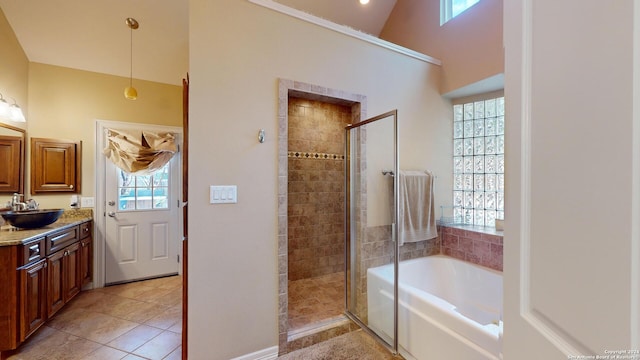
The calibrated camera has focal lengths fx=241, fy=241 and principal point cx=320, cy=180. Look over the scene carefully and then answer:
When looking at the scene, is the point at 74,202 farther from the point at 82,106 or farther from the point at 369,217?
the point at 369,217

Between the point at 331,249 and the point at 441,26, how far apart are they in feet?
10.3

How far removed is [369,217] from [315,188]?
105 centimetres

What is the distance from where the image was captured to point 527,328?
1.66 feet

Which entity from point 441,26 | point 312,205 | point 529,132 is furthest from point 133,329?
point 441,26

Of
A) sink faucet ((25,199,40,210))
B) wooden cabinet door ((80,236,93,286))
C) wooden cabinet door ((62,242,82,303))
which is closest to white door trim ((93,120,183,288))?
wooden cabinet door ((80,236,93,286))

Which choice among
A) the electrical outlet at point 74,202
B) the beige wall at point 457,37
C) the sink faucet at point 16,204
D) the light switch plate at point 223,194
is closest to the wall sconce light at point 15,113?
the sink faucet at point 16,204

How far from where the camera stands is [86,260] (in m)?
2.88

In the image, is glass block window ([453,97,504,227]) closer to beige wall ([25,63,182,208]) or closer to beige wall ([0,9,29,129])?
beige wall ([25,63,182,208])

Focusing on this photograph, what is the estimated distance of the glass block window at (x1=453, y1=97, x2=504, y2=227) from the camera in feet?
8.73

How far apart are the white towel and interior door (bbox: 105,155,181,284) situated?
10.1 feet

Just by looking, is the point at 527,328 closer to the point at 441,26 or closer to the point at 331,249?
the point at 331,249

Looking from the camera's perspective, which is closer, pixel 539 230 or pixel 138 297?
pixel 539 230

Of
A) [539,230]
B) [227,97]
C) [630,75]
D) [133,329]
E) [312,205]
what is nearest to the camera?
[630,75]

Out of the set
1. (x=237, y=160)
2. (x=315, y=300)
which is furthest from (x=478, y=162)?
(x=237, y=160)
